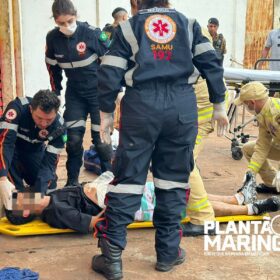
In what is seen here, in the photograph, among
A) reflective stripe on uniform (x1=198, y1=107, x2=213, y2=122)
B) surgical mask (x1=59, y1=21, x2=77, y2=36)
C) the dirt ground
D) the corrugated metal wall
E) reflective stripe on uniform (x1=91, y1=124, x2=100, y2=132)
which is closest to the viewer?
the dirt ground

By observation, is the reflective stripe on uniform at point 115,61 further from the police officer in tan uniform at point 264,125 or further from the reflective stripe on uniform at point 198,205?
the police officer in tan uniform at point 264,125

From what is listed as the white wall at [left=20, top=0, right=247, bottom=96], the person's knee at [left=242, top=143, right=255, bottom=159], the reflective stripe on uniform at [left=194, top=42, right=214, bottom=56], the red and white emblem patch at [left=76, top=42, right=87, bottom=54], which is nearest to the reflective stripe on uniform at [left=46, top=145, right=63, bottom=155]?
the red and white emblem patch at [left=76, top=42, right=87, bottom=54]

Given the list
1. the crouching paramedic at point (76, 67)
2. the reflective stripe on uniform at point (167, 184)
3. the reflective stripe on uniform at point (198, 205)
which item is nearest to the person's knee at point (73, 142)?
the crouching paramedic at point (76, 67)

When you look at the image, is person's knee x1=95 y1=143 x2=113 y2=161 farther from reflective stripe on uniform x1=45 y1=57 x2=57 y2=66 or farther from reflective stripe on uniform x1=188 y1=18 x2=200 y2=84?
reflective stripe on uniform x1=188 y1=18 x2=200 y2=84

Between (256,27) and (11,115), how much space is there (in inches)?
354

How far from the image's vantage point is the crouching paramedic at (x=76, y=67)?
179 inches

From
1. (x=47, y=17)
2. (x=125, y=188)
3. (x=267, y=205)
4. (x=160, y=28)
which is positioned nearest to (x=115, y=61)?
(x=160, y=28)

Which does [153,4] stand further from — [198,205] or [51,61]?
Answer: [51,61]

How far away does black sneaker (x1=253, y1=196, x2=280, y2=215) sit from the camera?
391 centimetres

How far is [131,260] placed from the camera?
329cm

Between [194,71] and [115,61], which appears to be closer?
[115,61]

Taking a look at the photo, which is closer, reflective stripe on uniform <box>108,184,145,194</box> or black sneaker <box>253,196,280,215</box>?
reflective stripe on uniform <box>108,184,145,194</box>

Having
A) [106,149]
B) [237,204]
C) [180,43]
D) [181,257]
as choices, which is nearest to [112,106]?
[180,43]

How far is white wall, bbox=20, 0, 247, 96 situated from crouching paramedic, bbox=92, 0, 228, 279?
5872mm
